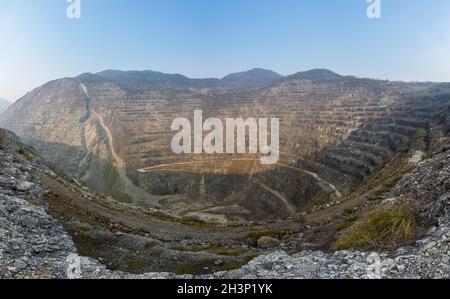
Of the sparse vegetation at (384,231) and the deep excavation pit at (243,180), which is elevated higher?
the sparse vegetation at (384,231)

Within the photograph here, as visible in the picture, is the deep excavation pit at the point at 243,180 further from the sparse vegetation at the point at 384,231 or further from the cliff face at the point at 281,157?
the sparse vegetation at the point at 384,231

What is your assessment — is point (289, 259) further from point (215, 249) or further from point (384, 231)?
point (215, 249)

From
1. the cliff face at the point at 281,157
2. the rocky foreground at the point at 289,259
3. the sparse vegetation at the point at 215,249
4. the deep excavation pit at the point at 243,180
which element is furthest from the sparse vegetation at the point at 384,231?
the cliff face at the point at 281,157

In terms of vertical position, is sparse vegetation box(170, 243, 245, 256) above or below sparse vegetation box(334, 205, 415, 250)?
below

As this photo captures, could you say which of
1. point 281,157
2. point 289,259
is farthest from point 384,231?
point 281,157

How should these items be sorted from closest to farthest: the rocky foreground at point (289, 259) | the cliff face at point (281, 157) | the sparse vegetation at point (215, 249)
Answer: the rocky foreground at point (289, 259), the sparse vegetation at point (215, 249), the cliff face at point (281, 157)

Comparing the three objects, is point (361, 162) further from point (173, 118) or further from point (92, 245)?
point (173, 118)

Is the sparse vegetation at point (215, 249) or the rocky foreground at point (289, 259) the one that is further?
the sparse vegetation at point (215, 249)

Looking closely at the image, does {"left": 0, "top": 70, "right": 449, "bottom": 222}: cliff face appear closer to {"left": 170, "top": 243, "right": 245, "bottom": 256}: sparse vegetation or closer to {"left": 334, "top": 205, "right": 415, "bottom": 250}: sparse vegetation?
{"left": 170, "top": 243, "right": 245, "bottom": 256}: sparse vegetation

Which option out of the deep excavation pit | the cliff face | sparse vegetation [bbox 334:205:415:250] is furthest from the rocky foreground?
the cliff face
